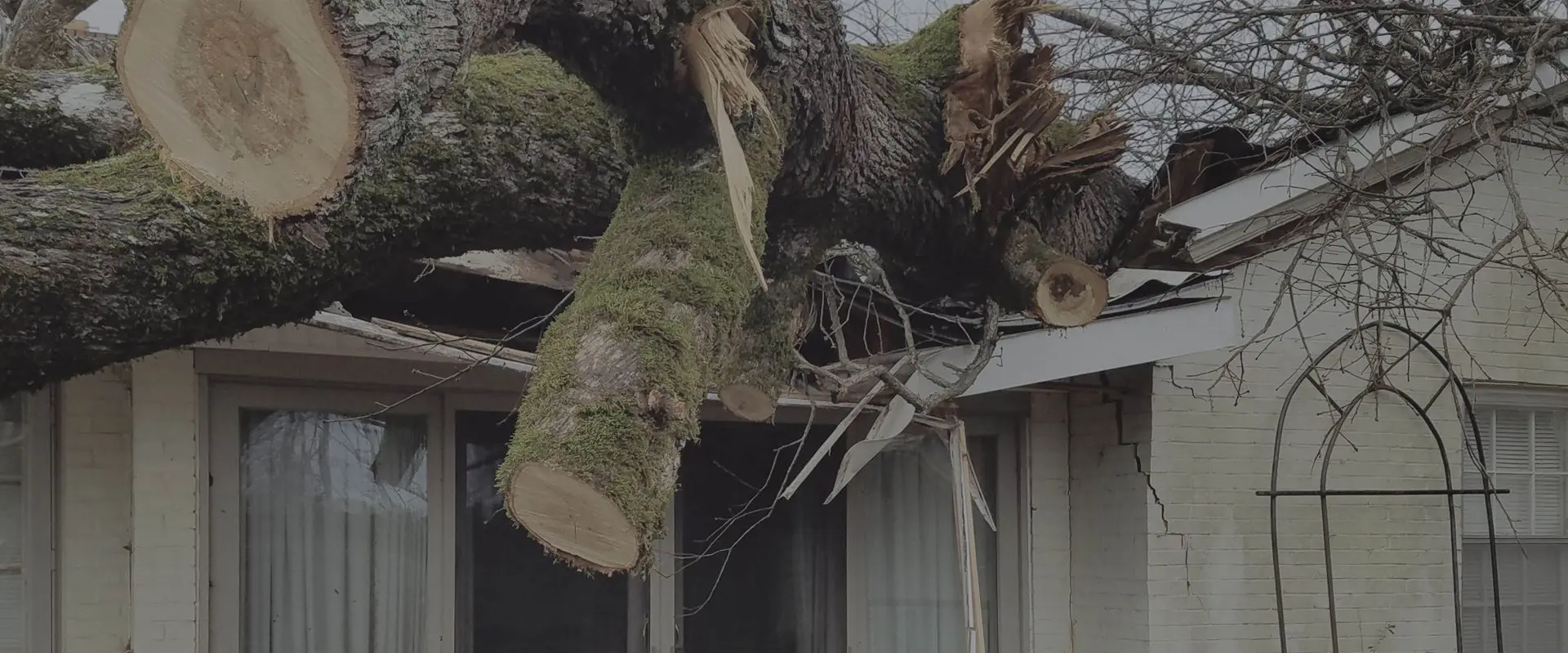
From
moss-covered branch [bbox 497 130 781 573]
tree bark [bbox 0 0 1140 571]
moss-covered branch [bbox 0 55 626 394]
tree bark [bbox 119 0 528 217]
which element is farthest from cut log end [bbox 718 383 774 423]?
tree bark [bbox 119 0 528 217]

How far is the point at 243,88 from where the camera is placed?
1.49 meters

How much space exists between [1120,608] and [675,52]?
3.82m

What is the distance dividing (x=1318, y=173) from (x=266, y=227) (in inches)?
140

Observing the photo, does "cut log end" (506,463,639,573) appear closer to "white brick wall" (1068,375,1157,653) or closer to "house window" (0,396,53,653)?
"house window" (0,396,53,653)

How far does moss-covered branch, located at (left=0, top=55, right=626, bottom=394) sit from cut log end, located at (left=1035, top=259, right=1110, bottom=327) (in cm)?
127

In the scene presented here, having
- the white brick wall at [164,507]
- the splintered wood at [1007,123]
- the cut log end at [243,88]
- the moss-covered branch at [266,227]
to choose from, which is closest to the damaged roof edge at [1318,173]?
the splintered wood at [1007,123]


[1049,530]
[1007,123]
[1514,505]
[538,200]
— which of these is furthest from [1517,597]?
[538,200]

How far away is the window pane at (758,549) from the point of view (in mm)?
4980

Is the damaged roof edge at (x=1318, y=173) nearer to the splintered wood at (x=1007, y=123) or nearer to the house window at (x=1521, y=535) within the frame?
the splintered wood at (x=1007, y=123)

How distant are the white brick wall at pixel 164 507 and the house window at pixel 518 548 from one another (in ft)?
0.46

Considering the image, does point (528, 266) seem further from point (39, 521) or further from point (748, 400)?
point (39, 521)

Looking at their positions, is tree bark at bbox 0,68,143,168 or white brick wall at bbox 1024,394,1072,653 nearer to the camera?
tree bark at bbox 0,68,143,168

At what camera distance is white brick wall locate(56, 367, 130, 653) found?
3912mm

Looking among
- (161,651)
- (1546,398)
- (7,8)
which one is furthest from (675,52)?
(1546,398)
